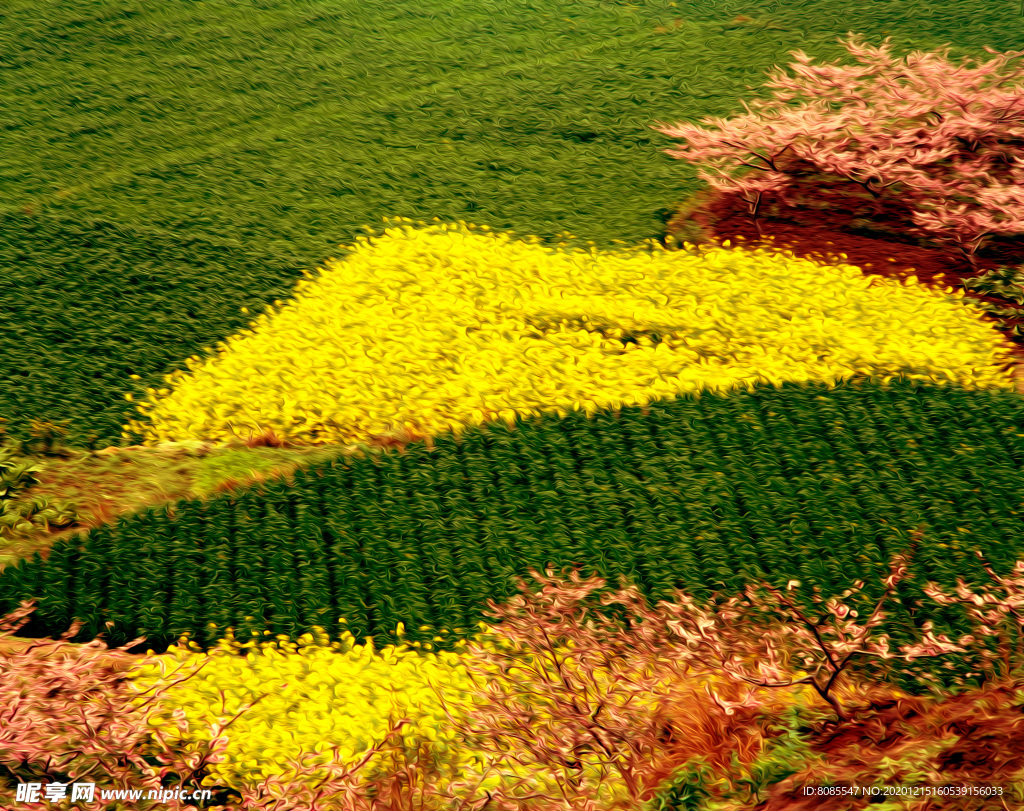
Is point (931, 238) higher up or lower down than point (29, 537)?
higher up

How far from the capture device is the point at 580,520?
6551mm

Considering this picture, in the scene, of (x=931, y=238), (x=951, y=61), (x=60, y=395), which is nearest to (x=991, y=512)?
(x=931, y=238)

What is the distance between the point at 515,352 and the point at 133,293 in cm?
382

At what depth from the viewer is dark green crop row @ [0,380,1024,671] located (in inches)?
240

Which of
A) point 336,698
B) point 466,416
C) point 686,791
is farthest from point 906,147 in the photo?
point 336,698

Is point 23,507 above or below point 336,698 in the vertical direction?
above

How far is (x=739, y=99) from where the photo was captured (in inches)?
416

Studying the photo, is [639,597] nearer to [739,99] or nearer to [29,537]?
[29,537]

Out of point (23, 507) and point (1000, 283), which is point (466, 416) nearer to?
point (23, 507)

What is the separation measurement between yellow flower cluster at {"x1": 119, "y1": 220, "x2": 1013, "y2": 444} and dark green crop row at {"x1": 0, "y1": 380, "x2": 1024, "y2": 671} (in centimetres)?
39

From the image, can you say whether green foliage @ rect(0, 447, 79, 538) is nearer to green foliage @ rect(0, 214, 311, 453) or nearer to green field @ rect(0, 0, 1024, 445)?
green foliage @ rect(0, 214, 311, 453)

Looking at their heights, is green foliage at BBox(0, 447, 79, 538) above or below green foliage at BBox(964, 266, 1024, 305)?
below

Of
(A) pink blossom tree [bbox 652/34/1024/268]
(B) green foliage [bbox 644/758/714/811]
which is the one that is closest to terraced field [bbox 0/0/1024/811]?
(B) green foliage [bbox 644/758/714/811]

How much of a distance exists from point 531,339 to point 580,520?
A: 212cm
